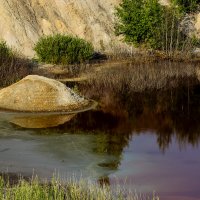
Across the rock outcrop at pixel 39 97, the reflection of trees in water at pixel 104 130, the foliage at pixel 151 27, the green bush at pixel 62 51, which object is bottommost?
the reflection of trees in water at pixel 104 130

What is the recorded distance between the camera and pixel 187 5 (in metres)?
50.0

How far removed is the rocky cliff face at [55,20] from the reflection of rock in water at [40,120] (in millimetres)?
22008

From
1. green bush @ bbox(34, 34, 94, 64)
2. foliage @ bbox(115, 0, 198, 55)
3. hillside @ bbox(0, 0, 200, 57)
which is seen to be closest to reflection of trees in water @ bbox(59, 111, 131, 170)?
green bush @ bbox(34, 34, 94, 64)

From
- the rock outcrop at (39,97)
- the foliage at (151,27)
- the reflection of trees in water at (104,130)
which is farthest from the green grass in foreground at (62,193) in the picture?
the foliage at (151,27)

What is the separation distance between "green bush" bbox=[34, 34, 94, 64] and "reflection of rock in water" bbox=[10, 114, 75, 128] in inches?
624

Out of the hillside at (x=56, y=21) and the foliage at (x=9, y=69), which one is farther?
the hillside at (x=56, y=21)

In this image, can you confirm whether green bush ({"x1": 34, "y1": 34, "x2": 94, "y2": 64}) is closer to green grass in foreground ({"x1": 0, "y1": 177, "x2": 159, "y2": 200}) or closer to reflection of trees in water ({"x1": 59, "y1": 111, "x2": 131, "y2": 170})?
reflection of trees in water ({"x1": 59, "y1": 111, "x2": 131, "y2": 170})

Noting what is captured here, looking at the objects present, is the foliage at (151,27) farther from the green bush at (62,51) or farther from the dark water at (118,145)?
the dark water at (118,145)

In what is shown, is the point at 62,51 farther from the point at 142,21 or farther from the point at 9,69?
the point at 9,69

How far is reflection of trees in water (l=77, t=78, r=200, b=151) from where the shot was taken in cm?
1834

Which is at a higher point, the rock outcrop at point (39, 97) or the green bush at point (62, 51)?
the green bush at point (62, 51)

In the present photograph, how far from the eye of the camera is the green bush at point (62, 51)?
3706 centimetres

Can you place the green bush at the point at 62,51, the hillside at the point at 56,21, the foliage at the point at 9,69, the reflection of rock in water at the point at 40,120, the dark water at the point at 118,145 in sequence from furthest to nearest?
the hillside at the point at 56,21, the green bush at the point at 62,51, the foliage at the point at 9,69, the reflection of rock in water at the point at 40,120, the dark water at the point at 118,145

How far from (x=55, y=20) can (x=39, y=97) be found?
82.5 ft
